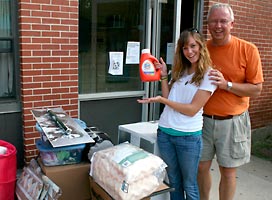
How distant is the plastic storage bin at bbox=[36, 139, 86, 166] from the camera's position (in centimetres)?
271

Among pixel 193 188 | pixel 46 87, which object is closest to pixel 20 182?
pixel 46 87

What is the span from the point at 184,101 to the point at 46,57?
1.77 meters

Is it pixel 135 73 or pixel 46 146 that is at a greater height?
pixel 135 73

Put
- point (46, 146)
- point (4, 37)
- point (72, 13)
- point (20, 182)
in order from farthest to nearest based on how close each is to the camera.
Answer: point (72, 13), point (4, 37), point (20, 182), point (46, 146)

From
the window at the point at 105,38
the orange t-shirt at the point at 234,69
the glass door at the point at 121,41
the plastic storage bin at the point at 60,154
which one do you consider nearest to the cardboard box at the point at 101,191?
the plastic storage bin at the point at 60,154

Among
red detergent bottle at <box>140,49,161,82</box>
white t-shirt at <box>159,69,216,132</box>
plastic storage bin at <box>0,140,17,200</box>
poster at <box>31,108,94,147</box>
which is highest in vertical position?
red detergent bottle at <box>140,49,161,82</box>

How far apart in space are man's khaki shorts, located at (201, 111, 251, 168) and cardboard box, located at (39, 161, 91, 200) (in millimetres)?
1112

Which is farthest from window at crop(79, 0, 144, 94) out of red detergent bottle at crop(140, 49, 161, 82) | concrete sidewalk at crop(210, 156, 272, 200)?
concrete sidewalk at crop(210, 156, 272, 200)

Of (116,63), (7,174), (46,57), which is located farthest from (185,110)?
(116,63)

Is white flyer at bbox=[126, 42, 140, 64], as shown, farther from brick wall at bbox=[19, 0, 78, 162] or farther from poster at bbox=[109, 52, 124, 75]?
brick wall at bbox=[19, 0, 78, 162]

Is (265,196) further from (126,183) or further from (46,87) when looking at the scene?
(46,87)

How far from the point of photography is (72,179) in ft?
9.02

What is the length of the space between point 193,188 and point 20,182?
1576 mm

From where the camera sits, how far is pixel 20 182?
2990 millimetres
